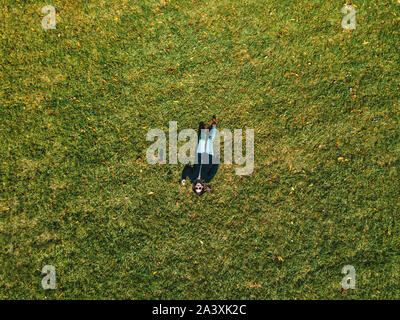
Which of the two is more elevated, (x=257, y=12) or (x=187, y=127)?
(x=257, y=12)

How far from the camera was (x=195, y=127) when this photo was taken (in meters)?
7.01

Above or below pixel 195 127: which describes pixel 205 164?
below

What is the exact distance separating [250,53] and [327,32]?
250 centimetres

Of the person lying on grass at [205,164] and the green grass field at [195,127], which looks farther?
the person lying on grass at [205,164]

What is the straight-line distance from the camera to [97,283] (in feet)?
21.3

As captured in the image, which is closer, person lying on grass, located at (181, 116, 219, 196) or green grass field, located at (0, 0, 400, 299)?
green grass field, located at (0, 0, 400, 299)

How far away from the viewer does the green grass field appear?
21.6ft

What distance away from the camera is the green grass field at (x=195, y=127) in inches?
259

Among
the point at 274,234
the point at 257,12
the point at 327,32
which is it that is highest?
the point at 257,12
